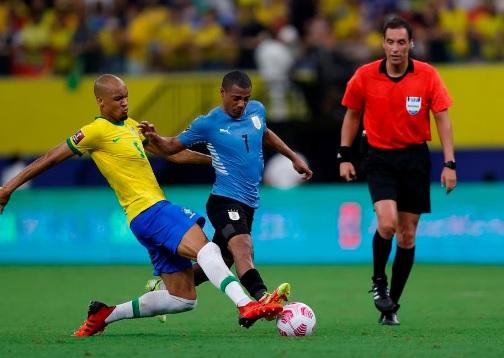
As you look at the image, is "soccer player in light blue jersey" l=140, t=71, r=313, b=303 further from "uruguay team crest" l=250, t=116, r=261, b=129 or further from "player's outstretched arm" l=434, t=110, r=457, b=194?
"player's outstretched arm" l=434, t=110, r=457, b=194

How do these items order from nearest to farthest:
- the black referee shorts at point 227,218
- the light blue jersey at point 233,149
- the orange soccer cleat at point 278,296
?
1. the orange soccer cleat at point 278,296
2. the black referee shorts at point 227,218
3. the light blue jersey at point 233,149

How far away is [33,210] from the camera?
68.5 ft

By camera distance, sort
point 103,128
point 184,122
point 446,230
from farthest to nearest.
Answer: point 184,122
point 446,230
point 103,128

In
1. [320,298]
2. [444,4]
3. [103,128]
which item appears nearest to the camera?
[103,128]

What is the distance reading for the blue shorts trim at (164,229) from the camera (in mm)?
10414

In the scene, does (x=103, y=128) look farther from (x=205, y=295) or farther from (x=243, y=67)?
(x=243, y=67)

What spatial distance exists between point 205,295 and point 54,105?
1259cm

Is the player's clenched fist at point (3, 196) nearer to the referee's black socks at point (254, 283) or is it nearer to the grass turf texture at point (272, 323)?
the grass turf texture at point (272, 323)

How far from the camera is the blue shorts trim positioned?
10414 millimetres

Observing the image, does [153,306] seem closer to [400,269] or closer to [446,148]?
[400,269]

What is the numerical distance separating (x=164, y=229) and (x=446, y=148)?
2646 millimetres

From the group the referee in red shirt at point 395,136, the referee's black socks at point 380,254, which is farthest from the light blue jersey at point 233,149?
the referee's black socks at point 380,254

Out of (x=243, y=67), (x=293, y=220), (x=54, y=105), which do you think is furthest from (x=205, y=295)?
(x=54, y=105)

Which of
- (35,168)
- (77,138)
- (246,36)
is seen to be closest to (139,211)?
(77,138)
